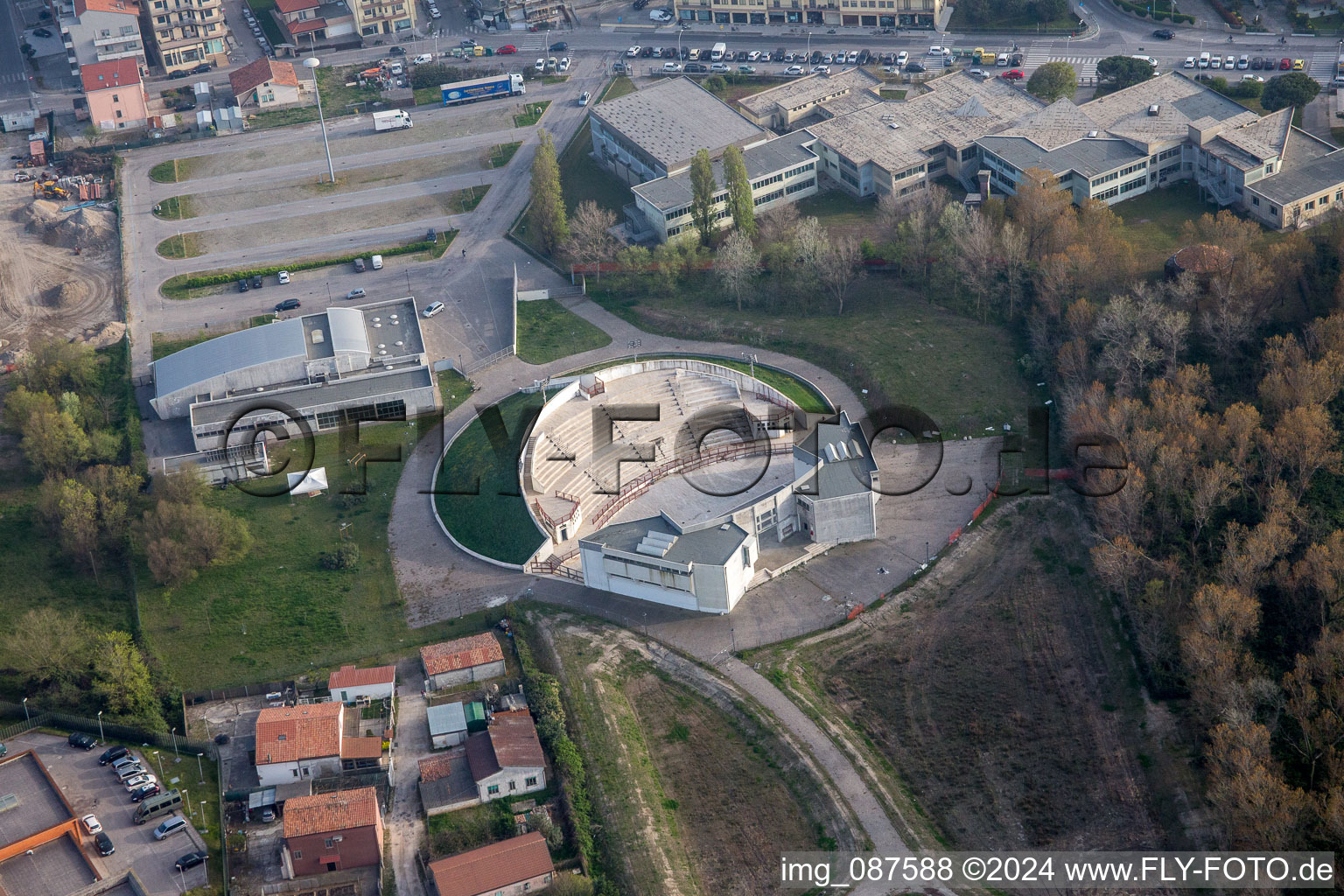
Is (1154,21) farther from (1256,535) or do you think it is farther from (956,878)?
(956,878)

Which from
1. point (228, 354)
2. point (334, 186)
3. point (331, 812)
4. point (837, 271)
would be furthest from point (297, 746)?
point (334, 186)

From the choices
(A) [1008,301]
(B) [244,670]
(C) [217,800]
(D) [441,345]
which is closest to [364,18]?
(D) [441,345]

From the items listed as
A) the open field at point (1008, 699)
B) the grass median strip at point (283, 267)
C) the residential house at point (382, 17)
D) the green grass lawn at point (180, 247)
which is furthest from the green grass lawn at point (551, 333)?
the residential house at point (382, 17)

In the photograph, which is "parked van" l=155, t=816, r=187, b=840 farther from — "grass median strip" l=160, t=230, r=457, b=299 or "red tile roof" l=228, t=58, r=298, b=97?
"red tile roof" l=228, t=58, r=298, b=97

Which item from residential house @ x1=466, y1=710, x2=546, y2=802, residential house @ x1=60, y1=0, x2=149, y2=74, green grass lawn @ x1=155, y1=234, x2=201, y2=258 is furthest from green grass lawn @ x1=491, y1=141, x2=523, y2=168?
residential house @ x1=466, y1=710, x2=546, y2=802

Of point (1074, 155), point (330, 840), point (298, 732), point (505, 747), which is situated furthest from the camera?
point (1074, 155)

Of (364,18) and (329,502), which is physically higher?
(364,18)

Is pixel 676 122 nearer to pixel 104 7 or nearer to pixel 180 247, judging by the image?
pixel 180 247

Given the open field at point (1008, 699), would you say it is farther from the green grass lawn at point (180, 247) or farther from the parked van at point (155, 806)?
the green grass lawn at point (180, 247)
